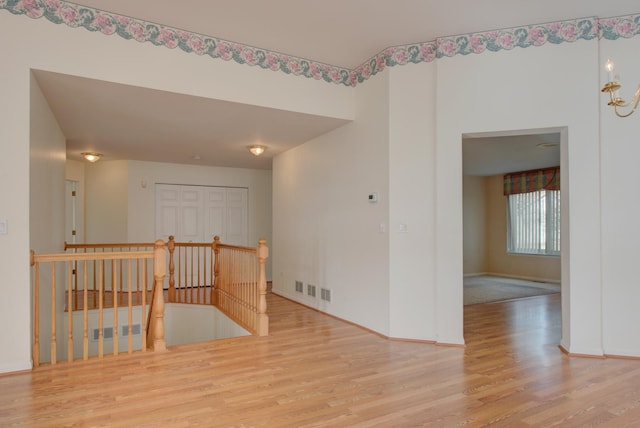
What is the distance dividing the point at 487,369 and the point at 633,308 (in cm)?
145

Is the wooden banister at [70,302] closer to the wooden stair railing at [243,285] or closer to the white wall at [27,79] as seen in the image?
the white wall at [27,79]

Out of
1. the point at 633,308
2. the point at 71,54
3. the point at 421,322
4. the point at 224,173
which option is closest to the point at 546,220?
the point at 633,308

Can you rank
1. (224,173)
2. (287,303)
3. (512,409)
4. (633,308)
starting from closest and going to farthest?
(512,409)
(633,308)
(287,303)
(224,173)

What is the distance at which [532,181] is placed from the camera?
27.8 ft

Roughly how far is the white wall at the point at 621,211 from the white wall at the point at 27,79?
3589mm

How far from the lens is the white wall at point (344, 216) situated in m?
4.10

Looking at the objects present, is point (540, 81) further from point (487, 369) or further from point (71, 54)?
point (71, 54)

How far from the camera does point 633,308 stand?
3.31m

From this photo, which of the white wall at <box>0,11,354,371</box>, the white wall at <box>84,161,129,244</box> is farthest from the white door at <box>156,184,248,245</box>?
the white wall at <box>0,11,354,371</box>

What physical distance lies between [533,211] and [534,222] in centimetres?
25

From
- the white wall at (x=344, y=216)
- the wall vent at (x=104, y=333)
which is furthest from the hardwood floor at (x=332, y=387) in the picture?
the wall vent at (x=104, y=333)

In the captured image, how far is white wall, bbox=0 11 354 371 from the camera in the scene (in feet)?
9.50

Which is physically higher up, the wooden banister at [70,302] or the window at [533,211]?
the window at [533,211]

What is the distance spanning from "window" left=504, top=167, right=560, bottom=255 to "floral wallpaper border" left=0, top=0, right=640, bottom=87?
5260mm
